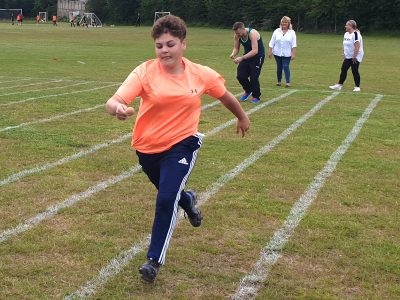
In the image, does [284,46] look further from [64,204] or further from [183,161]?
[183,161]

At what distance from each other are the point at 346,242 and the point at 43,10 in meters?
123

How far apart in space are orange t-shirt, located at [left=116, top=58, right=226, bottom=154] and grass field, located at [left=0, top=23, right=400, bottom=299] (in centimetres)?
97

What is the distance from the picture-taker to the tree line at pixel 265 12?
5902 cm

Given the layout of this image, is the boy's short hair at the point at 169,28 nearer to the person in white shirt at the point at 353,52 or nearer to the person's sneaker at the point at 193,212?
the person's sneaker at the point at 193,212

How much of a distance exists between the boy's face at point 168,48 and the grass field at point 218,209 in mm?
1532

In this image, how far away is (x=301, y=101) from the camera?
13062mm

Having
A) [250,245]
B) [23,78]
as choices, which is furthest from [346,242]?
[23,78]

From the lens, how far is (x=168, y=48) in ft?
13.1

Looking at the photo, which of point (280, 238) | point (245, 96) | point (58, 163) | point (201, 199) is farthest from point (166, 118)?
point (245, 96)

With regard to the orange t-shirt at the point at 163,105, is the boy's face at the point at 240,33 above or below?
above

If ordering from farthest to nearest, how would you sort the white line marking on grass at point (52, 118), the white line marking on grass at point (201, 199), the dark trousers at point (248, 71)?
1. the dark trousers at point (248, 71)
2. the white line marking on grass at point (52, 118)
3. the white line marking on grass at point (201, 199)

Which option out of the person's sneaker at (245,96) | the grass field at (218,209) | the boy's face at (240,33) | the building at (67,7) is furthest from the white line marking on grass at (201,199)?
the building at (67,7)

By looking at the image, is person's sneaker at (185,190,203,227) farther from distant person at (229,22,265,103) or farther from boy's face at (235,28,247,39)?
boy's face at (235,28,247,39)

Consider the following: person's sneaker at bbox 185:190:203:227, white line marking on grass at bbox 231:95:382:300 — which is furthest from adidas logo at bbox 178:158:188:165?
white line marking on grass at bbox 231:95:382:300
